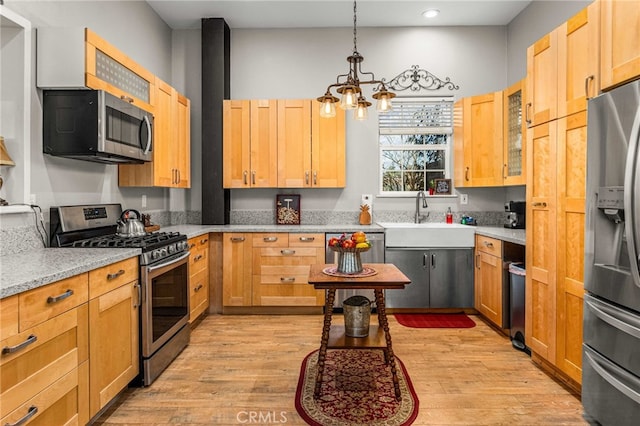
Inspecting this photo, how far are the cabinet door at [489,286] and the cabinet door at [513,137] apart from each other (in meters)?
0.79

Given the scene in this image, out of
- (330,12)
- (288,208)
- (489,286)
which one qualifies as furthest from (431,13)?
(489,286)

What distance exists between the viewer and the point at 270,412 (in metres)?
2.21

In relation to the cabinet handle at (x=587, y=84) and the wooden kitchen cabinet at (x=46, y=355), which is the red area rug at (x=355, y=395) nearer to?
the wooden kitchen cabinet at (x=46, y=355)

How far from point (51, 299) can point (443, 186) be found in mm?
4005

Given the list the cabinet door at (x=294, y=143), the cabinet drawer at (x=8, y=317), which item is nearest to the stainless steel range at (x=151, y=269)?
the cabinet drawer at (x=8, y=317)

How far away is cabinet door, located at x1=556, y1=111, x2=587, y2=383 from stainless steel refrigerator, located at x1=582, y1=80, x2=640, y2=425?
184 millimetres

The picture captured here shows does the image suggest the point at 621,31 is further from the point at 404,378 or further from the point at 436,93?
the point at 436,93

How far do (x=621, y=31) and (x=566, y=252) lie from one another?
1.24 meters

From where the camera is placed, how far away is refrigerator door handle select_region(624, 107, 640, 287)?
169 centimetres

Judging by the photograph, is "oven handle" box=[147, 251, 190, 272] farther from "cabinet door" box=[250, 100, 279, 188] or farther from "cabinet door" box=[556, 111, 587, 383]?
"cabinet door" box=[556, 111, 587, 383]

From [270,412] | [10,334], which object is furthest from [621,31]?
[10,334]

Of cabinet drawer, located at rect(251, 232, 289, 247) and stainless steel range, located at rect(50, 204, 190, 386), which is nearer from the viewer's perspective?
stainless steel range, located at rect(50, 204, 190, 386)

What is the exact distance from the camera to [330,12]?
166 inches

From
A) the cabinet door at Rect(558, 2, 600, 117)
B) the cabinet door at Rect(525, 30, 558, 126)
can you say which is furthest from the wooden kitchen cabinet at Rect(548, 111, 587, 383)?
the cabinet door at Rect(525, 30, 558, 126)
